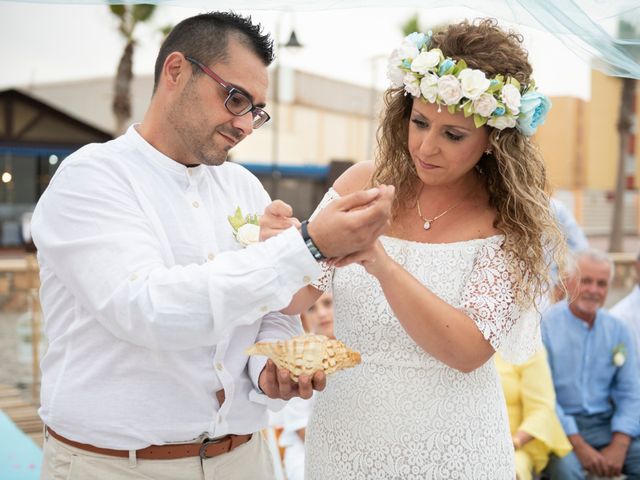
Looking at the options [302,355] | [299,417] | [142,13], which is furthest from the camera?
[142,13]

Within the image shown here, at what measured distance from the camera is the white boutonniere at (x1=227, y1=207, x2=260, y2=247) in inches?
86.3

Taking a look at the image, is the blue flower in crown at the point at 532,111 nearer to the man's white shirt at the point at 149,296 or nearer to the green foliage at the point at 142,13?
the man's white shirt at the point at 149,296

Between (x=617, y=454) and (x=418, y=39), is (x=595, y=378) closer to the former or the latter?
(x=617, y=454)

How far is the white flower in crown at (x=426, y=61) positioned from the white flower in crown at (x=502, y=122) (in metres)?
0.24

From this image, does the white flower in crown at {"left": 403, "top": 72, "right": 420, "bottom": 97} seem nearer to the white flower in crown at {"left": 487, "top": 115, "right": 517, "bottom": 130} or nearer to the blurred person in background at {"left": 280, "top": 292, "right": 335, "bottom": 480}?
the white flower in crown at {"left": 487, "top": 115, "right": 517, "bottom": 130}

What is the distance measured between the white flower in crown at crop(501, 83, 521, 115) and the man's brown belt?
1258 millimetres

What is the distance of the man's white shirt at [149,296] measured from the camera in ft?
6.18

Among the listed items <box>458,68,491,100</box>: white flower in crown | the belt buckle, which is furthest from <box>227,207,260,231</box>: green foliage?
<box>458,68,491,100</box>: white flower in crown

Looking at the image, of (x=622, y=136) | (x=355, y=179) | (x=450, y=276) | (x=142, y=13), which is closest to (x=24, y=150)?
(x=142, y=13)

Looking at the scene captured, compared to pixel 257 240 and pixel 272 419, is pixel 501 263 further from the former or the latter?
pixel 272 419

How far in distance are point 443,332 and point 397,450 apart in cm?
46

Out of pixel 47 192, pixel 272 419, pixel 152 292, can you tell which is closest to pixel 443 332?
pixel 152 292

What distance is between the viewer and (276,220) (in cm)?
218

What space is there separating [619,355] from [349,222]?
4.19 meters
